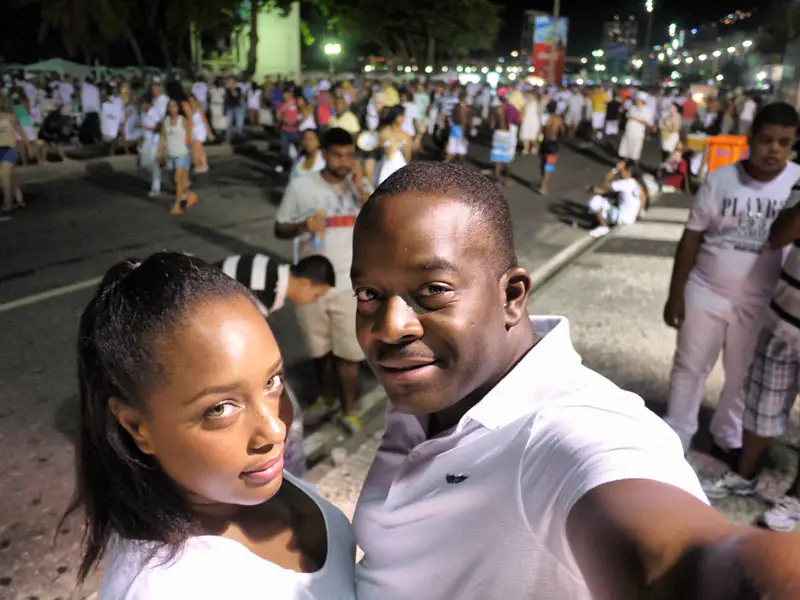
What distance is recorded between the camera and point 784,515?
3391 mm

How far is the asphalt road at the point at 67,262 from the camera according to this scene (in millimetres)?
3447

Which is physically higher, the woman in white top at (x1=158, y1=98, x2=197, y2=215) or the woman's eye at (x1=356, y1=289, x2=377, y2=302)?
the woman's eye at (x1=356, y1=289, x2=377, y2=302)

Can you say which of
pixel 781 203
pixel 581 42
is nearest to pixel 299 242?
pixel 781 203


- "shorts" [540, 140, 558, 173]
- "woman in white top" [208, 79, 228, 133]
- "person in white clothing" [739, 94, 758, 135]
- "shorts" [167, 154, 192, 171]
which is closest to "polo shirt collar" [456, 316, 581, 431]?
"shorts" [167, 154, 192, 171]

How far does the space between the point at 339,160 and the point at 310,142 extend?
101 inches

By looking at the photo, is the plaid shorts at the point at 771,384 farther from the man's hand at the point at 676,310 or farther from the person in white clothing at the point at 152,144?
the person in white clothing at the point at 152,144

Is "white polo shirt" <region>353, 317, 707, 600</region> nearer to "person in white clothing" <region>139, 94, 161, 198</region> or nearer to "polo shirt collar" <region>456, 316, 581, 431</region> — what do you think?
"polo shirt collar" <region>456, 316, 581, 431</region>

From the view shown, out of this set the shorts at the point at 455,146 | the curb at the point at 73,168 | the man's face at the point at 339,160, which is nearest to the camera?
the man's face at the point at 339,160

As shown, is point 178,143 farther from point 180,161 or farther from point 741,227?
point 741,227

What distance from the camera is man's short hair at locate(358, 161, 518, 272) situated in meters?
1.31

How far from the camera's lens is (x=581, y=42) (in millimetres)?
106875

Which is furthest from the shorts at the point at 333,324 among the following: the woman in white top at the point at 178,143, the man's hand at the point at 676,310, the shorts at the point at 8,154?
the shorts at the point at 8,154

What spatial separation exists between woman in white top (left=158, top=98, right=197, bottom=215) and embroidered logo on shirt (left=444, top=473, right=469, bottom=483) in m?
10.4

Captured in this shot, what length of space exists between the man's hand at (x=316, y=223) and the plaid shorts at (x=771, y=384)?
276 centimetres
